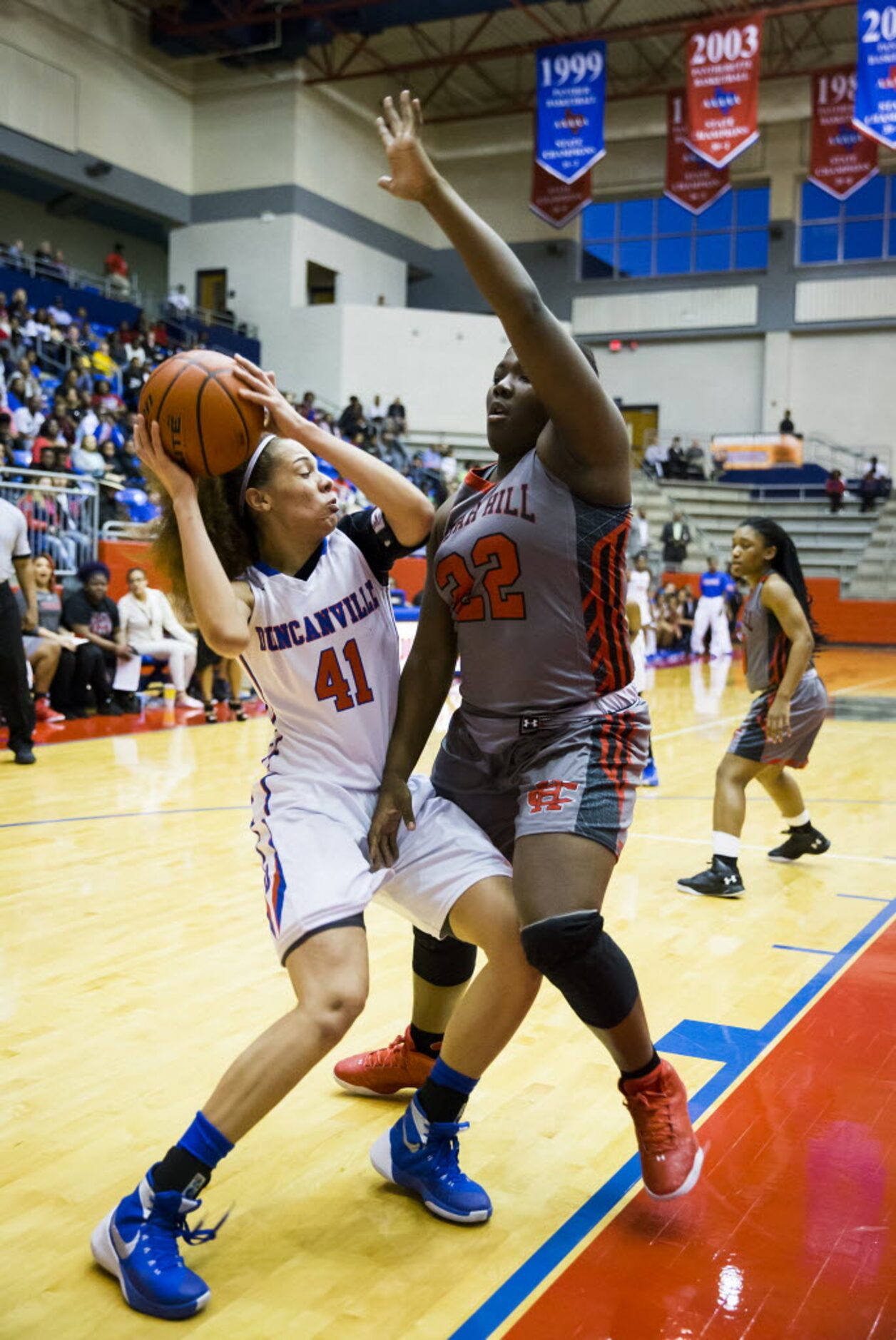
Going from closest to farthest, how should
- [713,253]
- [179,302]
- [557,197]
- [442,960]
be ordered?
[442,960] < [557,197] < [179,302] < [713,253]

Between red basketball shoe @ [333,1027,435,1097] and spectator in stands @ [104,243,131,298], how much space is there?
23309mm

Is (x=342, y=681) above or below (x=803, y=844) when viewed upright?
above

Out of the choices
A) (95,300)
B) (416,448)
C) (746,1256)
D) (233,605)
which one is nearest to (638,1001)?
(746,1256)

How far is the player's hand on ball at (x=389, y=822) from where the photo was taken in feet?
8.41

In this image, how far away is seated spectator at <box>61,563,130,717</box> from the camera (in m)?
10.5

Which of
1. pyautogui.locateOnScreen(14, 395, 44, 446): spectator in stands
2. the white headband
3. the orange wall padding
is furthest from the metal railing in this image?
the orange wall padding

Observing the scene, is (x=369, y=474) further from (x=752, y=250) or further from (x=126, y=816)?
(x=752, y=250)

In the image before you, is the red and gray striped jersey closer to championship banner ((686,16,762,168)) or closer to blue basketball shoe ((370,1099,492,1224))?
blue basketball shoe ((370,1099,492,1224))

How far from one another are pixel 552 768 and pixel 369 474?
71 centimetres

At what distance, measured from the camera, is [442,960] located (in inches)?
115

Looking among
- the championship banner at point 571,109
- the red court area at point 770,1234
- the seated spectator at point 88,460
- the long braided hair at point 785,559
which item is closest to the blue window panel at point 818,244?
the championship banner at point 571,109

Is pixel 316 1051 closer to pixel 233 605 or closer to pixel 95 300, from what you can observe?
pixel 233 605

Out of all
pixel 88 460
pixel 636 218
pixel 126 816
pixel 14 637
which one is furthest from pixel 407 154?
pixel 636 218

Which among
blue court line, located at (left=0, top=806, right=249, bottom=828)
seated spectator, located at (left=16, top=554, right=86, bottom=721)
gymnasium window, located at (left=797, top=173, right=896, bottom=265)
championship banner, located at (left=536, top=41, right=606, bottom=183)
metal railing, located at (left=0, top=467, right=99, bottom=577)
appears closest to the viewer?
blue court line, located at (left=0, top=806, right=249, bottom=828)
